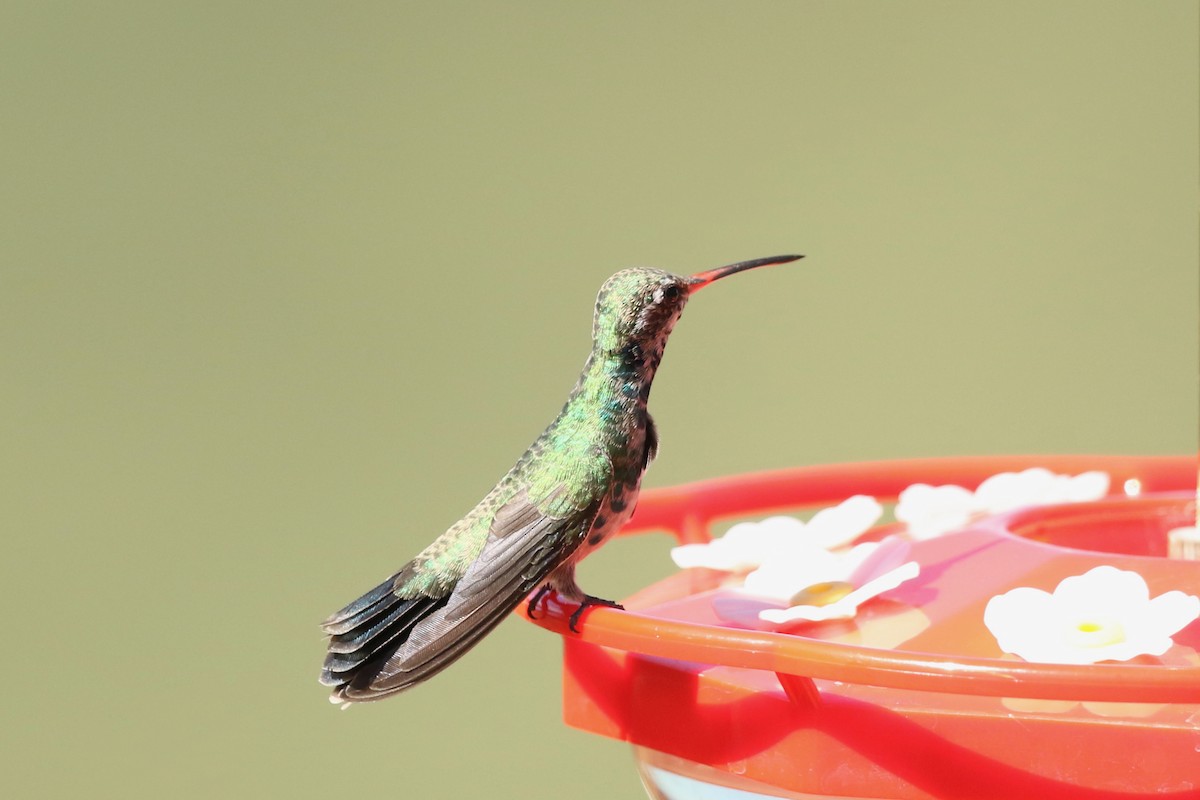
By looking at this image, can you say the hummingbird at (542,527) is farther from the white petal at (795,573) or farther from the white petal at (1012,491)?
the white petal at (1012,491)

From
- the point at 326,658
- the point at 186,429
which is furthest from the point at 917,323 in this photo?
the point at 326,658

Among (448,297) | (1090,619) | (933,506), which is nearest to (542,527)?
(1090,619)

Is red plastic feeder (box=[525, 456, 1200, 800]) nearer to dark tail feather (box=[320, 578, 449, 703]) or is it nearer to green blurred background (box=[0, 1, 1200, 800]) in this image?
dark tail feather (box=[320, 578, 449, 703])

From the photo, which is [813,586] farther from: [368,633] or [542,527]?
[368,633]

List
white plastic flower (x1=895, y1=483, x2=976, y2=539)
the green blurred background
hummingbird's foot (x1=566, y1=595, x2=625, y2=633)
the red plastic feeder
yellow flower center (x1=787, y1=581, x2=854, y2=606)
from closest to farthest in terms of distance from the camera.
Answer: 1. the red plastic feeder
2. hummingbird's foot (x1=566, y1=595, x2=625, y2=633)
3. yellow flower center (x1=787, y1=581, x2=854, y2=606)
4. white plastic flower (x1=895, y1=483, x2=976, y2=539)
5. the green blurred background

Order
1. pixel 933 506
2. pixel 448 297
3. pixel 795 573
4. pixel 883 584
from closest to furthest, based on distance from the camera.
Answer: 1. pixel 883 584
2. pixel 795 573
3. pixel 933 506
4. pixel 448 297

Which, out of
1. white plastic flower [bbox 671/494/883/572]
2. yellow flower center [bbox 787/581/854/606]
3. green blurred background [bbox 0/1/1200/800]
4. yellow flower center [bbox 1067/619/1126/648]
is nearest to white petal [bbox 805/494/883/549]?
white plastic flower [bbox 671/494/883/572]
